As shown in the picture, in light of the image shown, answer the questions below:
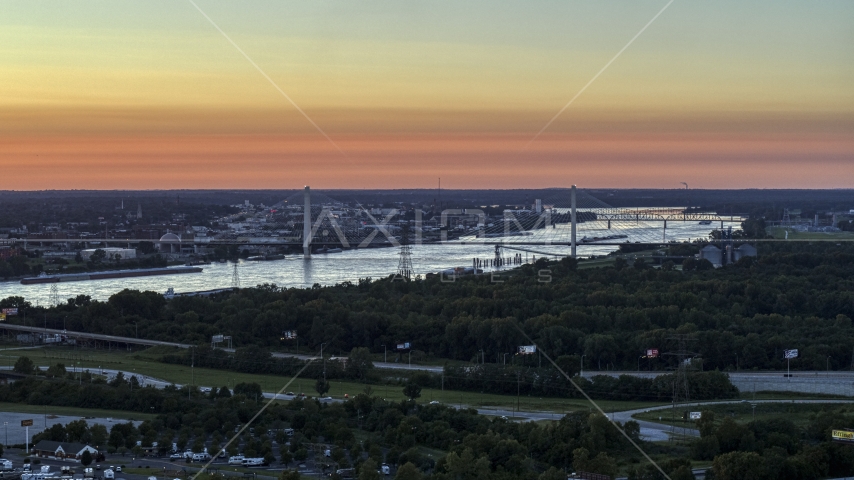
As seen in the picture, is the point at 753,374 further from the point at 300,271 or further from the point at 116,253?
the point at 116,253

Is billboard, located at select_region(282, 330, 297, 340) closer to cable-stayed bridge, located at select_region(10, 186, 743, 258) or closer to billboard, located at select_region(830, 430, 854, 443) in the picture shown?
billboard, located at select_region(830, 430, 854, 443)

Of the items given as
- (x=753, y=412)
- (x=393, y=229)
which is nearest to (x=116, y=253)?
(x=393, y=229)

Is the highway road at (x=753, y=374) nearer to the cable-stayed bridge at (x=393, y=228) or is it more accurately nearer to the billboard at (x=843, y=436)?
the billboard at (x=843, y=436)

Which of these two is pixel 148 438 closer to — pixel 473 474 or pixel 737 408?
pixel 473 474

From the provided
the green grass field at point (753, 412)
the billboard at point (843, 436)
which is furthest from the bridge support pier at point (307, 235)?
the billboard at point (843, 436)

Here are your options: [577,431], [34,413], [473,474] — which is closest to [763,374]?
[577,431]

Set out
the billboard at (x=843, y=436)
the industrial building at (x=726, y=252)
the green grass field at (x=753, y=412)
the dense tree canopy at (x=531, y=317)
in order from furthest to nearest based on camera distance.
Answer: the industrial building at (x=726, y=252) → the dense tree canopy at (x=531, y=317) → the green grass field at (x=753, y=412) → the billboard at (x=843, y=436)
